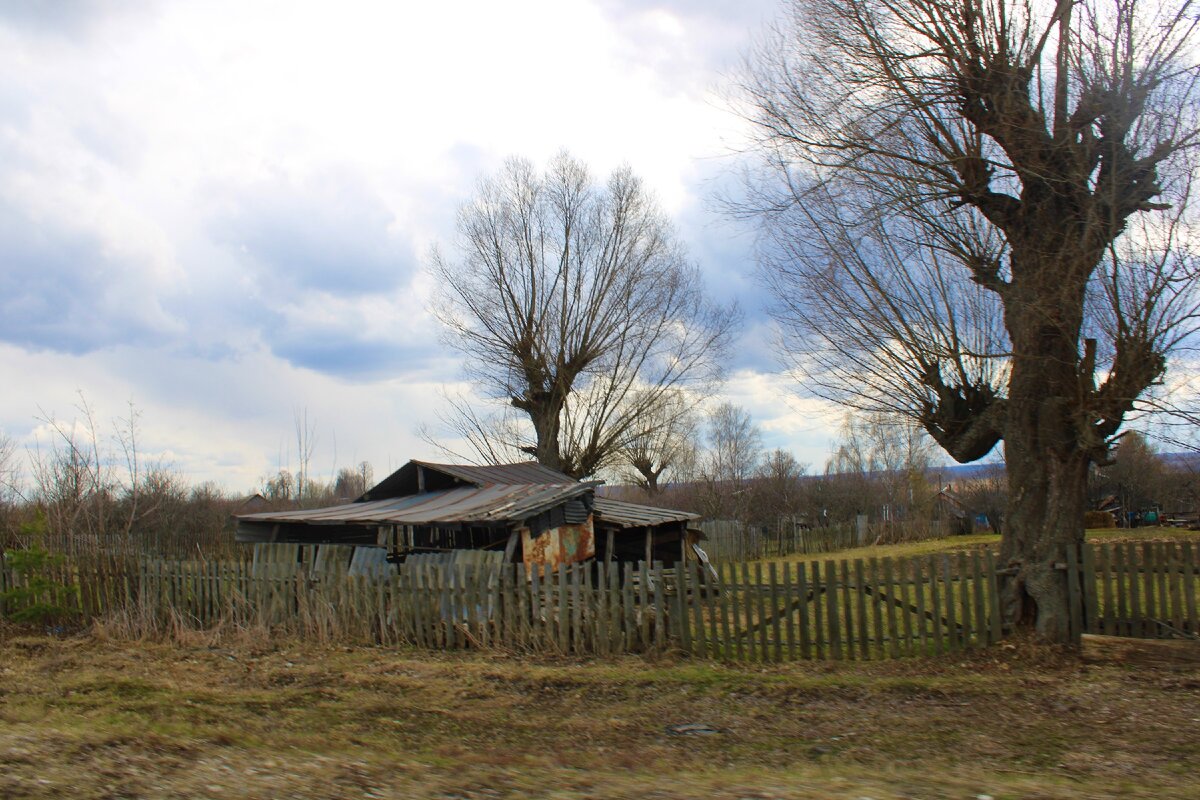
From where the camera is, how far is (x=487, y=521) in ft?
40.9

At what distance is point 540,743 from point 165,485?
67.8 ft

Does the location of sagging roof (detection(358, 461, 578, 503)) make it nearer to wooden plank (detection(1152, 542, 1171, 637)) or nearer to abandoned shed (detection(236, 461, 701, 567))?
abandoned shed (detection(236, 461, 701, 567))

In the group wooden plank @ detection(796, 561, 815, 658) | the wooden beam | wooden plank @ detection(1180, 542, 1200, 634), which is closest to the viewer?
wooden plank @ detection(1180, 542, 1200, 634)

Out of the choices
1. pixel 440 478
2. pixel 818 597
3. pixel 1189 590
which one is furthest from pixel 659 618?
pixel 440 478

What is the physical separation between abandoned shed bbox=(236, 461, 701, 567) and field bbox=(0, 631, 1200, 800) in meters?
2.82

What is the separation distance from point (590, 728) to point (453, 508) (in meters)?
7.39

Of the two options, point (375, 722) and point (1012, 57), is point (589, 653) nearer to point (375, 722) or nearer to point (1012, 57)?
point (375, 722)

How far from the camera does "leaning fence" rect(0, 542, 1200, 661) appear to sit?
386 inches

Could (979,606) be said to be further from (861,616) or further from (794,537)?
(794,537)

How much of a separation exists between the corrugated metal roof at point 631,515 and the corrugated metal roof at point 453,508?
2069 millimetres

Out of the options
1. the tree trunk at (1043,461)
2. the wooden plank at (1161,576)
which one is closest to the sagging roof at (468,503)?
the tree trunk at (1043,461)

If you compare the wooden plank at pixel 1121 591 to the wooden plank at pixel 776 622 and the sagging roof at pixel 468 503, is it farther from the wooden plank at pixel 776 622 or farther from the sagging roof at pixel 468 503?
the sagging roof at pixel 468 503

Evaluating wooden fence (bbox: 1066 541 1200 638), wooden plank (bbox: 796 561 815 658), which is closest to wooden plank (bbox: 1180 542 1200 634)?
wooden fence (bbox: 1066 541 1200 638)

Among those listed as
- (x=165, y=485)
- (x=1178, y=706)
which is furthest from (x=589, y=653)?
(x=165, y=485)
